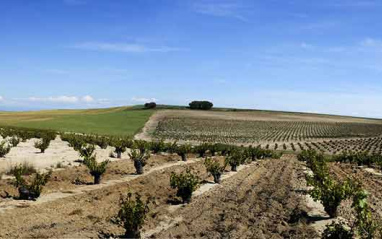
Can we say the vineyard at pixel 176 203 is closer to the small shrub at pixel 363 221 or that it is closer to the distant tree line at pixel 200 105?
the small shrub at pixel 363 221

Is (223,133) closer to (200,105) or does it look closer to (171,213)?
(171,213)

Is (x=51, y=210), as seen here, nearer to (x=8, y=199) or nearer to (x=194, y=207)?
(x=8, y=199)

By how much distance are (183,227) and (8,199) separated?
7.94 metres

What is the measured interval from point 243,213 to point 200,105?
145837mm

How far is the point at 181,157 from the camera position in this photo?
129 feet

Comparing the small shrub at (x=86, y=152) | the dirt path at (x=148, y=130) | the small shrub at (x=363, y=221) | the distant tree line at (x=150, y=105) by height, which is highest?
the distant tree line at (x=150, y=105)

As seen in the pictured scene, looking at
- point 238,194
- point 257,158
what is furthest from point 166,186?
point 257,158

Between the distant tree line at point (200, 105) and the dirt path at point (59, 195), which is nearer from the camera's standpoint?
the dirt path at point (59, 195)

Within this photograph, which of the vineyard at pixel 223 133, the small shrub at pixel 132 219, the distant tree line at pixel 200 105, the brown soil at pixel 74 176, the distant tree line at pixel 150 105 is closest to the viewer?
the small shrub at pixel 132 219

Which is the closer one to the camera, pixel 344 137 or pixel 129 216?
pixel 129 216

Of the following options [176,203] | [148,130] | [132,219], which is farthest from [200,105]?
[132,219]

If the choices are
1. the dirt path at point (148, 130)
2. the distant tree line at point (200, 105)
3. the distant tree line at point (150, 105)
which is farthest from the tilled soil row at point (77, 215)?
the distant tree line at point (200, 105)

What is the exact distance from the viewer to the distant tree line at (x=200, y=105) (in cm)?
16125

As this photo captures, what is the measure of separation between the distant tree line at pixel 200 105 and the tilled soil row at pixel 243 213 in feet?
449
